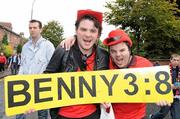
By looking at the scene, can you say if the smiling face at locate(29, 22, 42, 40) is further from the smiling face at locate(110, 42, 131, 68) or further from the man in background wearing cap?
the smiling face at locate(110, 42, 131, 68)

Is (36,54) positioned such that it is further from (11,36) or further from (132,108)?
(11,36)

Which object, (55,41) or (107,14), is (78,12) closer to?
(107,14)

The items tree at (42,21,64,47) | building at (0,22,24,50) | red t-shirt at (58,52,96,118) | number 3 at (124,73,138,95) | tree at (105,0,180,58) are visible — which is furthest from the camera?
building at (0,22,24,50)

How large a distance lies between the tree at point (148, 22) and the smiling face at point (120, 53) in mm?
28287

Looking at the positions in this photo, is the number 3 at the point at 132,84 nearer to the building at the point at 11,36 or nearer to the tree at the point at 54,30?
the tree at the point at 54,30

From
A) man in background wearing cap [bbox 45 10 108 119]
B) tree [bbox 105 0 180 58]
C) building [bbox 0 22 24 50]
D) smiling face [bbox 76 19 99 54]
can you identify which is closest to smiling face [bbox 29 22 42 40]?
man in background wearing cap [bbox 45 10 108 119]

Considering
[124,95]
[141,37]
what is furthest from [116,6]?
[124,95]

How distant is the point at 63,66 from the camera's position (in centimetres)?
369

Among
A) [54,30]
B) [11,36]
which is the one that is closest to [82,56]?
[54,30]

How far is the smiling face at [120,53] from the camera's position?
3742 millimetres

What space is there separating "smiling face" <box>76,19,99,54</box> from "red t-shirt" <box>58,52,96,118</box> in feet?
0.33

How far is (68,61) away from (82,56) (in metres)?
0.14

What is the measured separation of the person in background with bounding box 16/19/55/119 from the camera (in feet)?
20.8

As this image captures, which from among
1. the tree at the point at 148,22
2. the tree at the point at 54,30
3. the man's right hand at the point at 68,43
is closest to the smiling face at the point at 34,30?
the man's right hand at the point at 68,43
